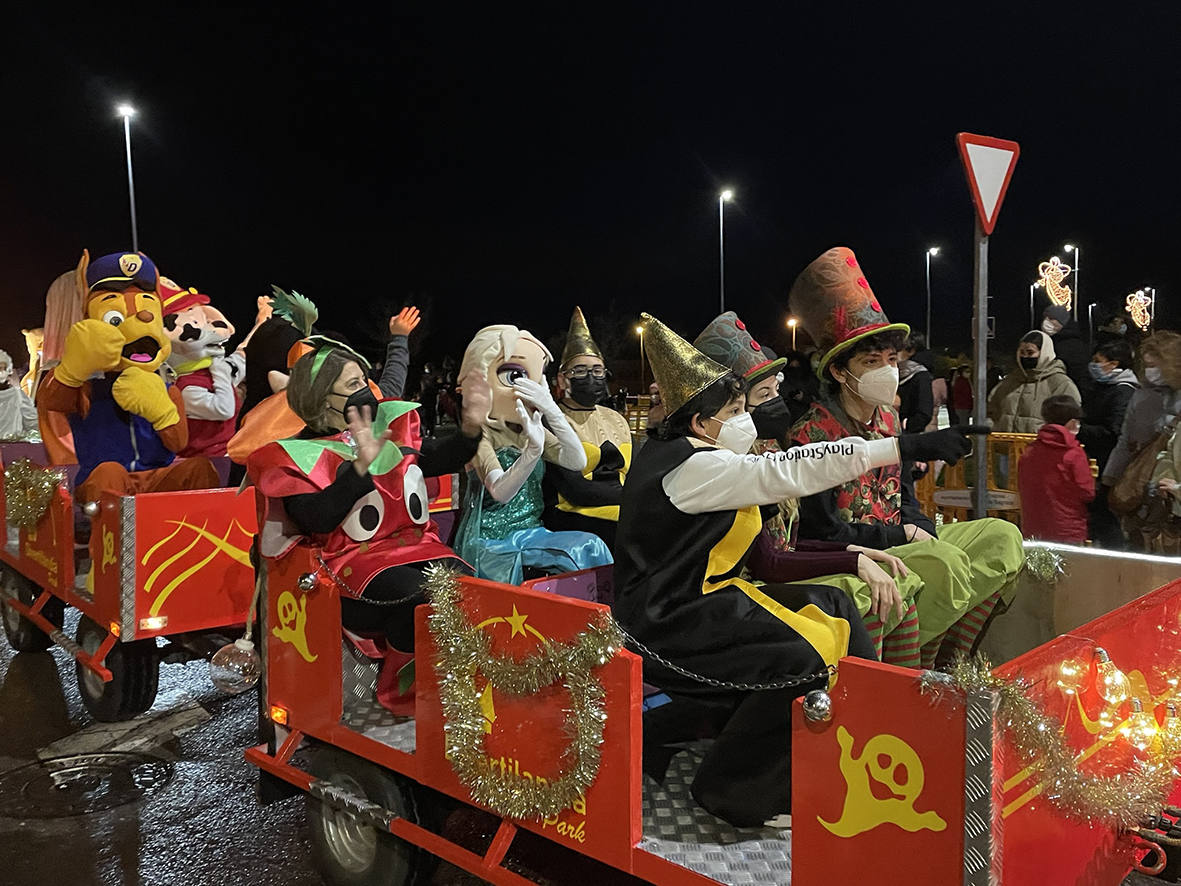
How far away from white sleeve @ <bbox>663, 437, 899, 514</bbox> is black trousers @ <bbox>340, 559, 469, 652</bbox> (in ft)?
3.80

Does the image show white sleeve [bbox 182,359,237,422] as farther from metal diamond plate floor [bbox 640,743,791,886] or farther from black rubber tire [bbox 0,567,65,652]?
Result: metal diamond plate floor [bbox 640,743,791,886]

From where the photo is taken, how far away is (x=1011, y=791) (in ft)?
6.19

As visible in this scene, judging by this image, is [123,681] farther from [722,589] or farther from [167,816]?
[722,589]

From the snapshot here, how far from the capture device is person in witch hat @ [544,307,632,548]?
180 inches

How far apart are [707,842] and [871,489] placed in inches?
71.1

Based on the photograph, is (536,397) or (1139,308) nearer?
(536,397)

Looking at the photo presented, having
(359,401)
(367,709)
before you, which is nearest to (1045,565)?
(367,709)

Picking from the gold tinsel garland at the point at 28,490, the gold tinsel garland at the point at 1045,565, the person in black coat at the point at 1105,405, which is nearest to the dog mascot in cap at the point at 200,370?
the gold tinsel garland at the point at 28,490

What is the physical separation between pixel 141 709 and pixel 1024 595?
179 inches

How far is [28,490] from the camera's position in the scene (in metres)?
5.98

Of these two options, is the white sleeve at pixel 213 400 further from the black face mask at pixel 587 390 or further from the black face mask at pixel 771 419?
the black face mask at pixel 771 419

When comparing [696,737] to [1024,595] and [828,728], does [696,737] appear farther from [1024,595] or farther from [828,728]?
[1024,595]

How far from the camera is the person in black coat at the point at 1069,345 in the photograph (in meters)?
7.85

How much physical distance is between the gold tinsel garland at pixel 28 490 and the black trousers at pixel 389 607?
3.18 m
